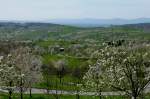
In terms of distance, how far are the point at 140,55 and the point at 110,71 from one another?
255 centimetres

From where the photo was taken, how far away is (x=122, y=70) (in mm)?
27250

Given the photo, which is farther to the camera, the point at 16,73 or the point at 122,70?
the point at 16,73

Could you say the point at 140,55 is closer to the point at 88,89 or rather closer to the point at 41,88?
the point at 88,89

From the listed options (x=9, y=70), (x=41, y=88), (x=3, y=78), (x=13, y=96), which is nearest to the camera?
(x=3, y=78)

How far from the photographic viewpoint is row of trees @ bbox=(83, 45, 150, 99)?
87.9 ft

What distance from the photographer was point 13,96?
3258 inches

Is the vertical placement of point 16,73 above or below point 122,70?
below

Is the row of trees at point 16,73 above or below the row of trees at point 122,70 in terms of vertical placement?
below

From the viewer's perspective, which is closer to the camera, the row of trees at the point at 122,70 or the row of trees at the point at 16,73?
the row of trees at the point at 122,70

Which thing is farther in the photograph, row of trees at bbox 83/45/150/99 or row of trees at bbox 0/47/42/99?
row of trees at bbox 0/47/42/99

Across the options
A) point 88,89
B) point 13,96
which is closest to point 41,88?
point 13,96

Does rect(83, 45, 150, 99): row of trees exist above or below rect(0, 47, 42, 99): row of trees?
above

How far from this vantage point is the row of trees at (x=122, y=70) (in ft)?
87.9

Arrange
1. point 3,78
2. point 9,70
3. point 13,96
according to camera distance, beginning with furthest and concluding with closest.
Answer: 1. point 13,96
2. point 9,70
3. point 3,78
